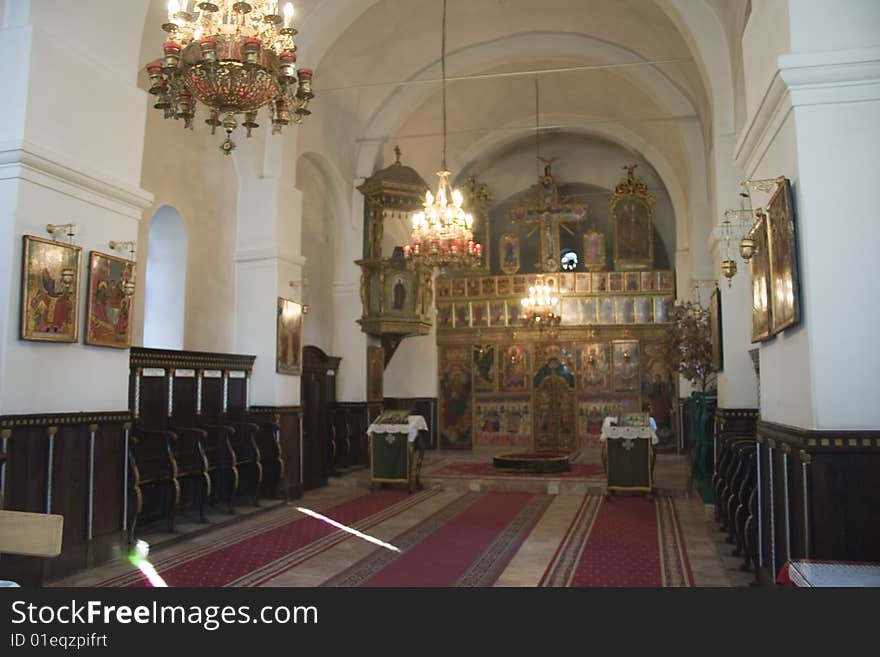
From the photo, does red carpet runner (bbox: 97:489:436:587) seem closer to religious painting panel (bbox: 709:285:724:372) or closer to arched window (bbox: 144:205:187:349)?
arched window (bbox: 144:205:187:349)

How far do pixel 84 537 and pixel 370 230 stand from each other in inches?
328

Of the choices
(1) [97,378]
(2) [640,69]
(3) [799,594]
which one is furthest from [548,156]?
(3) [799,594]

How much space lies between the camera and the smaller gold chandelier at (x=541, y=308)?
45.2ft

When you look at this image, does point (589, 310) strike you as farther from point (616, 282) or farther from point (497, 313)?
point (497, 313)

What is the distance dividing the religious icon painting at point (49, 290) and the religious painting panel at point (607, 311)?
12110 mm

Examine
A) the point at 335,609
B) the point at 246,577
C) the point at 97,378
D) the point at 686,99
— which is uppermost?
the point at 686,99

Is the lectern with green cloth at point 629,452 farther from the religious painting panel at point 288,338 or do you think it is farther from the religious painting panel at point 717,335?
the religious painting panel at point 288,338

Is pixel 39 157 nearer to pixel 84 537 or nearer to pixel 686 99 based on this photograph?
pixel 84 537

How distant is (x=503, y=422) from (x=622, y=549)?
32.4ft

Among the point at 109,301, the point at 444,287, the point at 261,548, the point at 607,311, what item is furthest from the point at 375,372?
the point at 109,301

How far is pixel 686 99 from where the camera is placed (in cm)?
1212

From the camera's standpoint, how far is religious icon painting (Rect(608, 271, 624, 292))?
16078 millimetres

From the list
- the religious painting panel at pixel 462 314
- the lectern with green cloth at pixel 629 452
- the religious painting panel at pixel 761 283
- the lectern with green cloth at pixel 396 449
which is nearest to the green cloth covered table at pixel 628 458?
the lectern with green cloth at pixel 629 452

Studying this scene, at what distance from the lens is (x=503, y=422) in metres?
16.5
